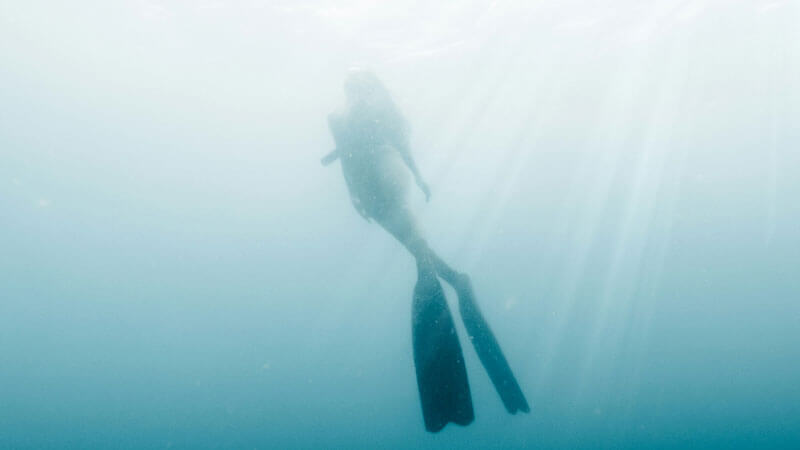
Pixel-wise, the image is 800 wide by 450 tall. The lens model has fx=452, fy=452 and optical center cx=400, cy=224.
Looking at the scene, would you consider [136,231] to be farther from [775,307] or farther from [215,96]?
[775,307]

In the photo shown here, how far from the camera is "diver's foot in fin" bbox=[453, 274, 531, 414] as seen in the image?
338 cm

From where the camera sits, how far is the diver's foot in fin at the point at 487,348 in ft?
11.1

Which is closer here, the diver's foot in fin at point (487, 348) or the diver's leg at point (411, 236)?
the diver's leg at point (411, 236)

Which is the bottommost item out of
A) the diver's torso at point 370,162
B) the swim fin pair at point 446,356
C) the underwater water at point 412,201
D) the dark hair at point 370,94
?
the underwater water at point 412,201

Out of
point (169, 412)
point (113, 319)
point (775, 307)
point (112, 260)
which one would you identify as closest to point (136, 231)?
point (112, 260)

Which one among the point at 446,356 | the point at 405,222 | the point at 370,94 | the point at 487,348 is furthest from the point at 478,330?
the point at 370,94

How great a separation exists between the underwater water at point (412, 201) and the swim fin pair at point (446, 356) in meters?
1.59

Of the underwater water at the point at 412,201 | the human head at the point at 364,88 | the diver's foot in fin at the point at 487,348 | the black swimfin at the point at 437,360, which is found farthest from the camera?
the underwater water at the point at 412,201

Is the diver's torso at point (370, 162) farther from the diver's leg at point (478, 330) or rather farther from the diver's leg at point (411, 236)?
the diver's leg at point (478, 330)

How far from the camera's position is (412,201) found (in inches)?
458

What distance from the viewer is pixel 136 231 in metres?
48.6

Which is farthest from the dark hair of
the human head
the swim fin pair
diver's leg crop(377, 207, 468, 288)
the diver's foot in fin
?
the diver's foot in fin

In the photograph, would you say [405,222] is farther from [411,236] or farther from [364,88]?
[364,88]

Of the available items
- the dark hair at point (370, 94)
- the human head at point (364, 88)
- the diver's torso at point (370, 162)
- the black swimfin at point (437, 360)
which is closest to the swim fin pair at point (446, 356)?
the black swimfin at point (437, 360)
